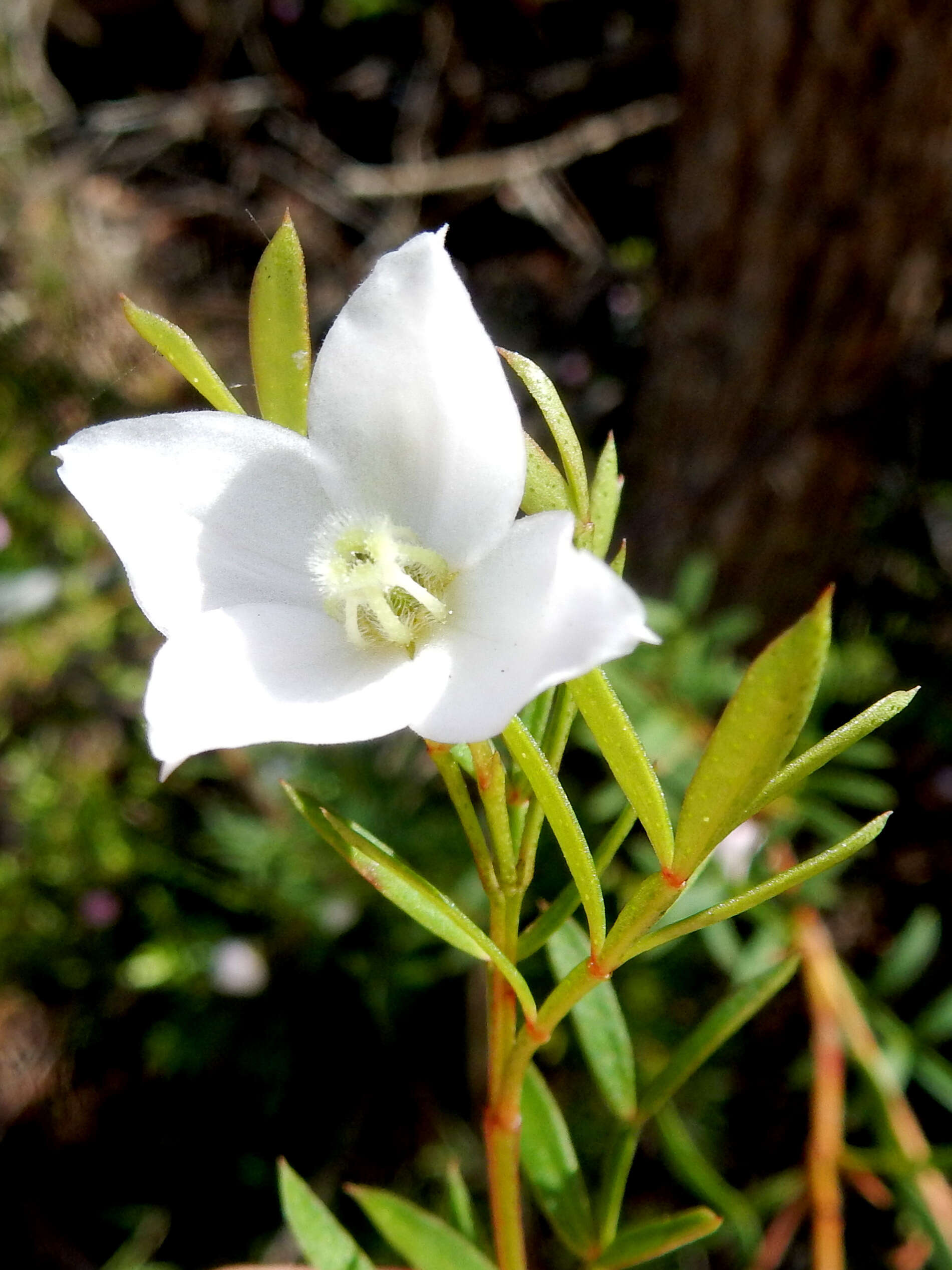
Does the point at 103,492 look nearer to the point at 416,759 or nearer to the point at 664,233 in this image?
the point at 416,759

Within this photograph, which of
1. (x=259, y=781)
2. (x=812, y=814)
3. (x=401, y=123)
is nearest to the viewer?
(x=812, y=814)

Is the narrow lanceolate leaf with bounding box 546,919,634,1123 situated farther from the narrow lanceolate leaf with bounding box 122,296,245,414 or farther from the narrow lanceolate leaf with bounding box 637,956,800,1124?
the narrow lanceolate leaf with bounding box 122,296,245,414

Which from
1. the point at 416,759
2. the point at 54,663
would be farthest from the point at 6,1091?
the point at 416,759

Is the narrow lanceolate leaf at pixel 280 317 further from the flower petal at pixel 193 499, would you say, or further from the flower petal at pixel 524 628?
the flower petal at pixel 524 628

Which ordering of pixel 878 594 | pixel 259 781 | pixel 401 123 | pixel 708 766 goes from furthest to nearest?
pixel 401 123 < pixel 878 594 < pixel 259 781 < pixel 708 766

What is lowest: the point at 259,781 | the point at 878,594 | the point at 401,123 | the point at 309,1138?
the point at 309,1138

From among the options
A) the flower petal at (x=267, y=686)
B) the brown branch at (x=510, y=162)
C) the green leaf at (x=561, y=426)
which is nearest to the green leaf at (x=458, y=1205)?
the flower petal at (x=267, y=686)

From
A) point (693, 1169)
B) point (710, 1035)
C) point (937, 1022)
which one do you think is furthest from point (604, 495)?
point (937, 1022)
